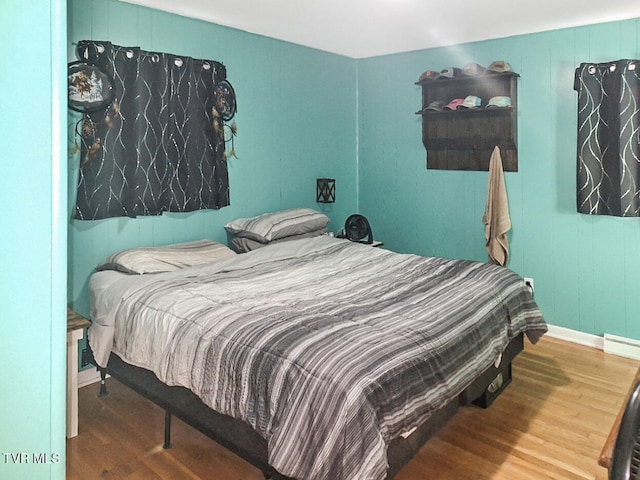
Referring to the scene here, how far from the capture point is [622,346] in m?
3.52

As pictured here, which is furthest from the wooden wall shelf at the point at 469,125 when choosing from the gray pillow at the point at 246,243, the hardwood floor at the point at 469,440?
the hardwood floor at the point at 469,440

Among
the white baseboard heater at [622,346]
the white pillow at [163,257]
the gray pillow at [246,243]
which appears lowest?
the white baseboard heater at [622,346]

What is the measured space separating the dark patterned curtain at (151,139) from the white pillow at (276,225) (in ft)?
0.76

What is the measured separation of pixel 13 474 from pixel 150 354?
1623mm

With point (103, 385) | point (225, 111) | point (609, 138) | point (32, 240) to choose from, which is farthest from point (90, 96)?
point (609, 138)

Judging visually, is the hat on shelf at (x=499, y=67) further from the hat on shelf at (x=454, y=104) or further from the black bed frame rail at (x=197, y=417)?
the black bed frame rail at (x=197, y=417)

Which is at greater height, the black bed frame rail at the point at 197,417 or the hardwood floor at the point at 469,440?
the black bed frame rail at the point at 197,417

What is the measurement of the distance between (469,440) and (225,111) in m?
2.76

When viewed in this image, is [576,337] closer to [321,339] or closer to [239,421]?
[321,339]

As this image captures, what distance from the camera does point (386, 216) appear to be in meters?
4.91

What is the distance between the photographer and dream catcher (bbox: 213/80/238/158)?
11.9 feet

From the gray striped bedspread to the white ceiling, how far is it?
1.67 meters

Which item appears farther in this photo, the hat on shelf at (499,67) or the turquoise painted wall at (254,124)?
the hat on shelf at (499,67)

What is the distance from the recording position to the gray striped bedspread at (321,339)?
66.5 inches
